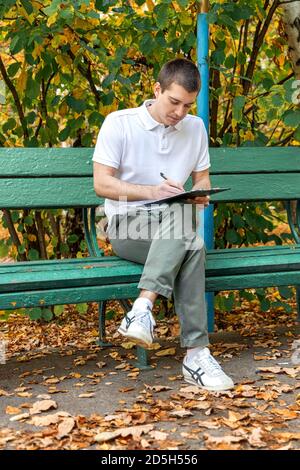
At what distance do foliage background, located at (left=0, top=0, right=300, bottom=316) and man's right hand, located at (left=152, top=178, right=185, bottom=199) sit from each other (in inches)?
44.7

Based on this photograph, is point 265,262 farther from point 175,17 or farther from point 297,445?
point 175,17

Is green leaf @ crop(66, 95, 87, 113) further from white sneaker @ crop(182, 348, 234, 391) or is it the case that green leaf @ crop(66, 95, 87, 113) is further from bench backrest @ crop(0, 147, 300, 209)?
white sneaker @ crop(182, 348, 234, 391)

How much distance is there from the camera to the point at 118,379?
3.52 m

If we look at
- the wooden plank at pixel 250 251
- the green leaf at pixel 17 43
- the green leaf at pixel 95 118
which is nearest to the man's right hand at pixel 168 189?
the wooden plank at pixel 250 251

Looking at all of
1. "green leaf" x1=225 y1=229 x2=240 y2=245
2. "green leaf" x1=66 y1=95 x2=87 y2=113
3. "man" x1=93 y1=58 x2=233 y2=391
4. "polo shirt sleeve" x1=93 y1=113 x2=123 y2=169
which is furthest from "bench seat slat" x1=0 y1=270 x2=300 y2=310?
"green leaf" x1=66 y1=95 x2=87 y2=113

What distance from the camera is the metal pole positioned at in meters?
4.24

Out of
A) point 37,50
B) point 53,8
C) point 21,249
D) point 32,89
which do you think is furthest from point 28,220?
point 53,8

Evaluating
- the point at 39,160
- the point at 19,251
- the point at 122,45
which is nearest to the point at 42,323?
the point at 19,251

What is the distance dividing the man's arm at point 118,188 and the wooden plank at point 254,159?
0.92 metres

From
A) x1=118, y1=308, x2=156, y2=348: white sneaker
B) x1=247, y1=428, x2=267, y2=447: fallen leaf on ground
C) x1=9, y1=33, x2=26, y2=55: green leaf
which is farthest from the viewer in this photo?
x1=9, y1=33, x2=26, y2=55: green leaf

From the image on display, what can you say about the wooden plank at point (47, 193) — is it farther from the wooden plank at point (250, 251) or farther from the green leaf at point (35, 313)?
the green leaf at point (35, 313)

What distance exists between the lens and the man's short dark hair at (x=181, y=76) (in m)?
3.48

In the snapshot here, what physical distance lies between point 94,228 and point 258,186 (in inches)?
40.7

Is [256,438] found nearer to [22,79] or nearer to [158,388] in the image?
[158,388]
